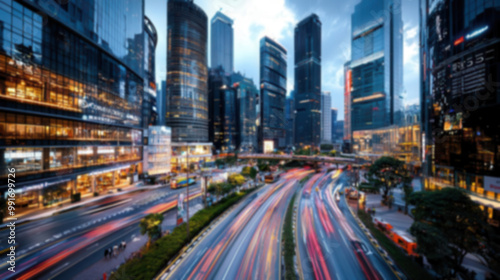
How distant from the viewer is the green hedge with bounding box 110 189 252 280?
1223 cm

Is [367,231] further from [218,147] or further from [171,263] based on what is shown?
[218,147]

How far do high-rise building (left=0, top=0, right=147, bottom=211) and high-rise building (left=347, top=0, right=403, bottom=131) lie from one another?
393ft

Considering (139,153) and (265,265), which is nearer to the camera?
(265,265)

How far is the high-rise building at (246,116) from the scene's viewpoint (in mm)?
137500

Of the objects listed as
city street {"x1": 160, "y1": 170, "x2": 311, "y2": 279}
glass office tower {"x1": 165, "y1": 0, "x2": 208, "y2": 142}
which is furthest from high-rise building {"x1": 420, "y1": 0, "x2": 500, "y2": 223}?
glass office tower {"x1": 165, "y1": 0, "x2": 208, "y2": 142}

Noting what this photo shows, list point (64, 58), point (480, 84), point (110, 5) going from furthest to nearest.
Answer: point (110, 5)
point (64, 58)
point (480, 84)

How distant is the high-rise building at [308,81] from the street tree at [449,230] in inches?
6421

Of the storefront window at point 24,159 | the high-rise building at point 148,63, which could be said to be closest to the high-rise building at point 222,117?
the high-rise building at point 148,63

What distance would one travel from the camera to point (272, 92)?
152m

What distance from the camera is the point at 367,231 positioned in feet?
Result: 67.0

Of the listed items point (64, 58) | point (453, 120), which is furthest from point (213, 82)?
point (453, 120)

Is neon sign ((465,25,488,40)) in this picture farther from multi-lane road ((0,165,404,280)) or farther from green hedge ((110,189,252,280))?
green hedge ((110,189,252,280))

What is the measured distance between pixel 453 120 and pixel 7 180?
63891mm

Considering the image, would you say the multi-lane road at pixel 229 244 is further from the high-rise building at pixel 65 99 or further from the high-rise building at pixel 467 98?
the high-rise building at pixel 467 98
